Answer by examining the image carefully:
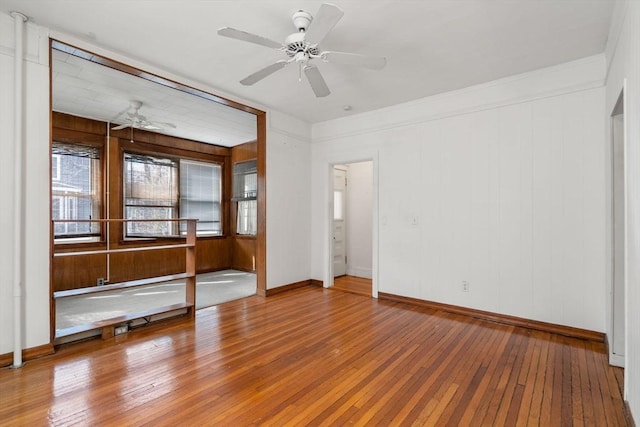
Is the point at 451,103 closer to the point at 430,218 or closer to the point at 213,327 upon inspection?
the point at 430,218

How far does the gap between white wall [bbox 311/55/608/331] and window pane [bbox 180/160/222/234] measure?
388 cm

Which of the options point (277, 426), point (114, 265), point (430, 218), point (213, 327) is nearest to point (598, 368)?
point (430, 218)

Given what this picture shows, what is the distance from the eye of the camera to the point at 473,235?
3.95 m

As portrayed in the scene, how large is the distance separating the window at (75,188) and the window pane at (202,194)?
1.57m

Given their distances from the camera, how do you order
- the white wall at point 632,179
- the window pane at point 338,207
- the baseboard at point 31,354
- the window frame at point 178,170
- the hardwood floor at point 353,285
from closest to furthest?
1. the white wall at point 632,179
2. the baseboard at point 31,354
3. the hardwood floor at point 353,285
4. the window frame at point 178,170
5. the window pane at point 338,207

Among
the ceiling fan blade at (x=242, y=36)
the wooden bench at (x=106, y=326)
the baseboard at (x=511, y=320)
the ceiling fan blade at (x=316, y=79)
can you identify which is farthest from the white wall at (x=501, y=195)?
the wooden bench at (x=106, y=326)

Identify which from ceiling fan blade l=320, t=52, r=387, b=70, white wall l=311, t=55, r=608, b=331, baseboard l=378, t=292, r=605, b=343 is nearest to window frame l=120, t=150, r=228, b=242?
white wall l=311, t=55, r=608, b=331

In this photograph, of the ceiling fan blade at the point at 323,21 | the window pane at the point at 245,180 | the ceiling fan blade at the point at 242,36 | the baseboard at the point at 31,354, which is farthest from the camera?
the window pane at the point at 245,180

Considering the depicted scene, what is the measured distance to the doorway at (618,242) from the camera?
2.65 m

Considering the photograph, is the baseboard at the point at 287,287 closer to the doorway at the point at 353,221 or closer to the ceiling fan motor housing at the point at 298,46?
the doorway at the point at 353,221

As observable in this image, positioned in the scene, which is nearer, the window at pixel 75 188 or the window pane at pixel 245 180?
the window at pixel 75 188

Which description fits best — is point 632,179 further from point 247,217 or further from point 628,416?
point 247,217

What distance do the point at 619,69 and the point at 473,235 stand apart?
213 centimetres

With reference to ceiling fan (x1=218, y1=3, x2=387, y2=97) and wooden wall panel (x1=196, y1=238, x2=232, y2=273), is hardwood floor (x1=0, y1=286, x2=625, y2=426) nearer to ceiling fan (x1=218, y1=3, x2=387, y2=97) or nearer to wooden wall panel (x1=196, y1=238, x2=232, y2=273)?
ceiling fan (x1=218, y1=3, x2=387, y2=97)
